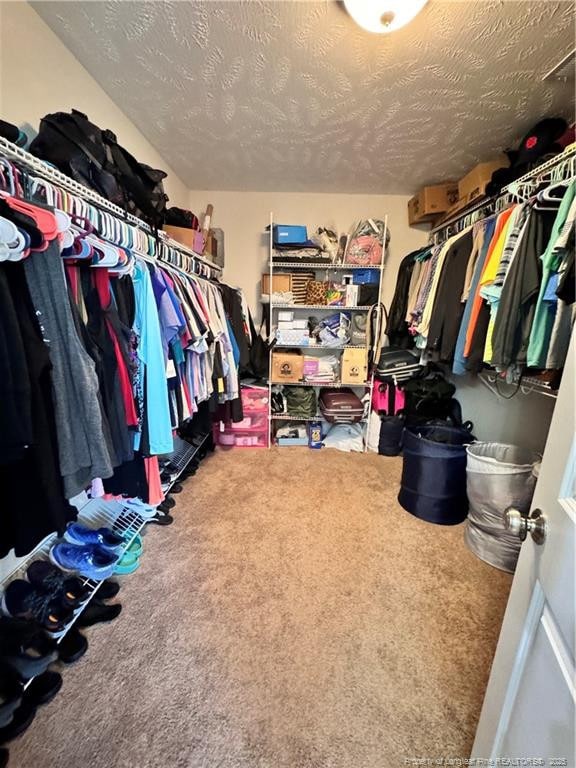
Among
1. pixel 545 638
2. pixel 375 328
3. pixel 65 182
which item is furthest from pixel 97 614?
pixel 375 328

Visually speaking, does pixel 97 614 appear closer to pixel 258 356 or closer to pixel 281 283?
pixel 258 356

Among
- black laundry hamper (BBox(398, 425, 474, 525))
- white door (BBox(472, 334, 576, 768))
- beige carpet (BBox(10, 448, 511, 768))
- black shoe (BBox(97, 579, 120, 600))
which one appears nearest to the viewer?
white door (BBox(472, 334, 576, 768))

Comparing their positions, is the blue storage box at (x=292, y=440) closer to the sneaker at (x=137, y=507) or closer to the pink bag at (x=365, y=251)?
the sneaker at (x=137, y=507)

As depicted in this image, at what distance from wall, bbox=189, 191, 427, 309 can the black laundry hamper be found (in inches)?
70.3

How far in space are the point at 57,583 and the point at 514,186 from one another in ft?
9.01

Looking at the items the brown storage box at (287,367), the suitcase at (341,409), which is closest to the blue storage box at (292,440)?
the suitcase at (341,409)

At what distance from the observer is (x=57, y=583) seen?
1153 mm

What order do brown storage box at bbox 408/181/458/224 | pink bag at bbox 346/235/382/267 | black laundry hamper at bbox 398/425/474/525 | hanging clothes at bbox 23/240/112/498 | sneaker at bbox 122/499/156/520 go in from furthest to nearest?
pink bag at bbox 346/235/382/267
brown storage box at bbox 408/181/458/224
black laundry hamper at bbox 398/425/474/525
sneaker at bbox 122/499/156/520
hanging clothes at bbox 23/240/112/498

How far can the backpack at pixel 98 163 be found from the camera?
109 cm

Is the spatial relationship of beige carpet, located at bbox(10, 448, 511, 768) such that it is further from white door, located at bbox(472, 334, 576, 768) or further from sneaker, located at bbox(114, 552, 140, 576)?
white door, located at bbox(472, 334, 576, 768)

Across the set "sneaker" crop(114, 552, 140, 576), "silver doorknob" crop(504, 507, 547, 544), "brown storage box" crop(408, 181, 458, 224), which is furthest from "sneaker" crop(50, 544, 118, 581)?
"brown storage box" crop(408, 181, 458, 224)

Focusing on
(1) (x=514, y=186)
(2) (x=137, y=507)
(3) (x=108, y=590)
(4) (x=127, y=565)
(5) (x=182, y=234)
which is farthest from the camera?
(5) (x=182, y=234)

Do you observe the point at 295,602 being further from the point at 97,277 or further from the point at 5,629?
the point at 97,277

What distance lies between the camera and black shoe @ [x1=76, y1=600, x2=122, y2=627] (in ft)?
3.89
